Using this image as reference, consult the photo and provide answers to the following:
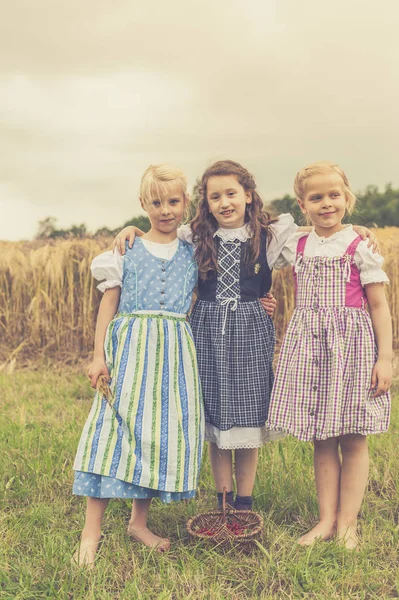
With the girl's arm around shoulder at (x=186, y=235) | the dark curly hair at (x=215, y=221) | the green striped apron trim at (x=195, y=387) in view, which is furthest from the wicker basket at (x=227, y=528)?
the girl's arm around shoulder at (x=186, y=235)

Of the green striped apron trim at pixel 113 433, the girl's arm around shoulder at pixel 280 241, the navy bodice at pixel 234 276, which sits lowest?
the green striped apron trim at pixel 113 433

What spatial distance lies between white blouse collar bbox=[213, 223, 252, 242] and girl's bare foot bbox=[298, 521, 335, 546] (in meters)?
1.28

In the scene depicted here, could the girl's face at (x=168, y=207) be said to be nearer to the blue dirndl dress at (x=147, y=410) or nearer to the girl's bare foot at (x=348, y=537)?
the blue dirndl dress at (x=147, y=410)

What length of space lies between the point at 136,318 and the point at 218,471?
819 mm

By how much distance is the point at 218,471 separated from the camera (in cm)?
301

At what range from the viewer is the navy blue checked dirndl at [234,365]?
285 cm

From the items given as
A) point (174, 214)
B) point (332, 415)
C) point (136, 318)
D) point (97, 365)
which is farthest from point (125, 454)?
point (174, 214)

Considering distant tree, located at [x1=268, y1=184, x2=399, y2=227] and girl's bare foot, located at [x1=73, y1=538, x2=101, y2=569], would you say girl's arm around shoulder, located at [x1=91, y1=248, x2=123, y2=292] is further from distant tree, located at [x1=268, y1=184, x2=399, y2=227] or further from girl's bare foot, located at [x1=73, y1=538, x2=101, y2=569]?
distant tree, located at [x1=268, y1=184, x2=399, y2=227]

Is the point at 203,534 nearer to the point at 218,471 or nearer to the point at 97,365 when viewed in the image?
the point at 218,471

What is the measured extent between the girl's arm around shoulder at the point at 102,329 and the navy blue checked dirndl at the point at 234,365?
1.29 ft

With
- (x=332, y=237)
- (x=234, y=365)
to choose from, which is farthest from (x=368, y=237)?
(x=234, y=365)

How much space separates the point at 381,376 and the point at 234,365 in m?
0.62

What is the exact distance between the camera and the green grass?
95.0 inches

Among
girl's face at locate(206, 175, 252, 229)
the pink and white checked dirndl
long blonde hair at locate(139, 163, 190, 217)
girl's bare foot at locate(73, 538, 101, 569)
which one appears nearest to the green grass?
girl's bare foot at locate(73, 538, 101, 569)
